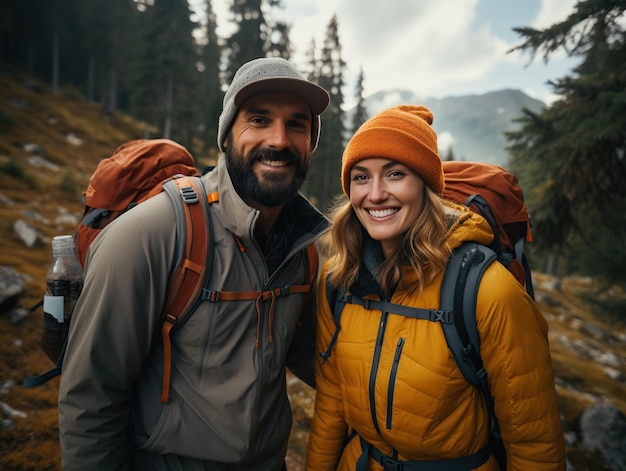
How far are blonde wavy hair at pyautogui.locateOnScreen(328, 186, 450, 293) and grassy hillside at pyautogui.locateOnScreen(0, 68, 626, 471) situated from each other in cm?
371

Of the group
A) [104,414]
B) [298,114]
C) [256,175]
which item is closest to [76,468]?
[104,414]

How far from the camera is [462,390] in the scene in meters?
2.18

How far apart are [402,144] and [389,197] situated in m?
0.40

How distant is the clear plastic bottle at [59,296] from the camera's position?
88.7 inches

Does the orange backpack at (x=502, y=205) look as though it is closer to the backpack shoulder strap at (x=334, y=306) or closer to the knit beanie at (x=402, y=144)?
the knit beanie at (x=402, y=144)

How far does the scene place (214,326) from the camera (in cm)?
209

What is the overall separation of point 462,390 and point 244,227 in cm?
185

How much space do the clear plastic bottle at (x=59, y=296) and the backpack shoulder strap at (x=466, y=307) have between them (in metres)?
2.62

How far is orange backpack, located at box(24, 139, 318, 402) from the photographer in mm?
2053

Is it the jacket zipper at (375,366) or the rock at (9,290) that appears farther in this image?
the rock at (9,290)

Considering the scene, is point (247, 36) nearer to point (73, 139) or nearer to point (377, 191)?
point (73, 139)

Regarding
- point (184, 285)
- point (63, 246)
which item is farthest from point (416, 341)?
point (63, 246)

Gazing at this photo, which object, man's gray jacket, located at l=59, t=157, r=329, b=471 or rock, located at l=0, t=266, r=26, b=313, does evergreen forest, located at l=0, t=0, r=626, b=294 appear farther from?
rock, located at l=0, t=266, r=26, b=313

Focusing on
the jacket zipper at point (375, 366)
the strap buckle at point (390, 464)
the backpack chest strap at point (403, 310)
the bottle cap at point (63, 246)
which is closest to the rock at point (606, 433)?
the strap buckle at point (390, 464)
